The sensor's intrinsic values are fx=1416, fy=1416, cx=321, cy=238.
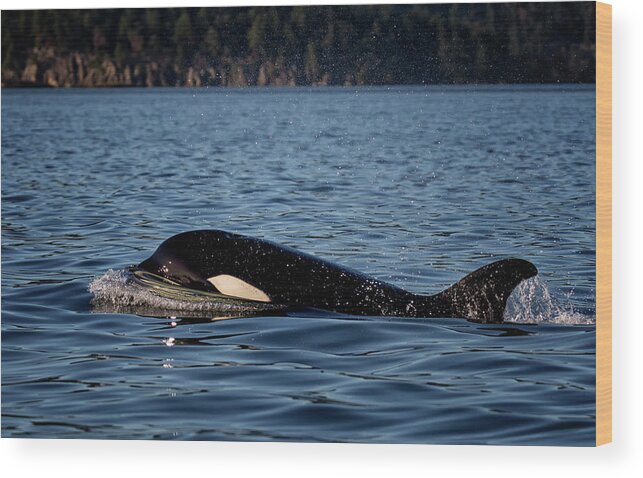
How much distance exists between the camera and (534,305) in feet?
41.1

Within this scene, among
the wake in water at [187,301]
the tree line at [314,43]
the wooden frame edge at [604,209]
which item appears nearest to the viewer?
the wooden frame edge at [604,209]

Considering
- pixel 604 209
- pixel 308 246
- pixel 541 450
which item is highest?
pixel 604 209

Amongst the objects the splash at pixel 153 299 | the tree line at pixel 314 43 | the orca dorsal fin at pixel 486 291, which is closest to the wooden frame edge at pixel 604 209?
the tree line at pixel 314 43

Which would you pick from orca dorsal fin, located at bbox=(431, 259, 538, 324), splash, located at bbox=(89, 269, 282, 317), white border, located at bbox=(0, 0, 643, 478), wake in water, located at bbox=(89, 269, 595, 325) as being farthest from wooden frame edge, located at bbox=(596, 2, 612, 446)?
splash, located at bbox=(89, 269, 282, 317)

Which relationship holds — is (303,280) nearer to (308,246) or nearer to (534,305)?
(308,246)

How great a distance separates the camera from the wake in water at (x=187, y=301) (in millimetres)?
12477

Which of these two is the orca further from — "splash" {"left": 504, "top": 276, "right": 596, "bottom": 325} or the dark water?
the dark water

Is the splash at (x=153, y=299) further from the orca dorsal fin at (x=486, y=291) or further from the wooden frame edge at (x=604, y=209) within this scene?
the wooden frame edge at (x=604, y=209)

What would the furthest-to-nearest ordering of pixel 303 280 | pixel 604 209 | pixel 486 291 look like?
pixel 303 280 → pixel 486 291 → pixel 604 209

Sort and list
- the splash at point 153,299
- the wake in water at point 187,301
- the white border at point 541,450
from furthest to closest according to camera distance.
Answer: the splash at point 153,299 → the wake in water at point 187,301 → the white border at point 541,450

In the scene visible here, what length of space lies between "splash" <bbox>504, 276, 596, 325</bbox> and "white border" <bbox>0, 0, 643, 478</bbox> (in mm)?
915

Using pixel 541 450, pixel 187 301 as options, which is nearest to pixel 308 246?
pixel 187 301

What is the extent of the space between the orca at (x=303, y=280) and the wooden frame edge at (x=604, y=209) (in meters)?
0.99

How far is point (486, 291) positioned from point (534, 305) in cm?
47
